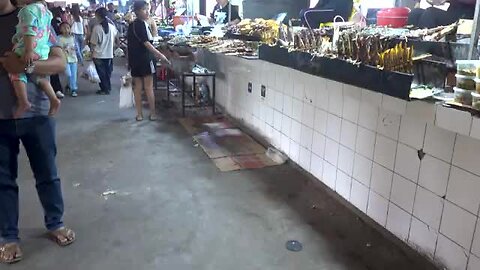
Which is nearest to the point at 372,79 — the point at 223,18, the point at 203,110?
the point at 203,110

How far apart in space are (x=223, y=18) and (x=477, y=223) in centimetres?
543

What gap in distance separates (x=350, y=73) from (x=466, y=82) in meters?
0.69

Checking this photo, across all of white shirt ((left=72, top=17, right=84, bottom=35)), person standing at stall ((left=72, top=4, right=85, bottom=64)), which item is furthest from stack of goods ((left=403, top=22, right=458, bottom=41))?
white shirt ((left=72, top=17, right=84, bottom=35))

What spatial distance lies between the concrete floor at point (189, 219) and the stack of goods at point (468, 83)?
3.27 ft

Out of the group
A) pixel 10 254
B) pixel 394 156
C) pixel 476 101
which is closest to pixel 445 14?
pixel 394 156

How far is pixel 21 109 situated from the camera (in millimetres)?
2186

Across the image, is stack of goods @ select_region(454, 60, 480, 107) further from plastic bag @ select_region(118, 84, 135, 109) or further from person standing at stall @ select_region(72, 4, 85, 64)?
person standing at stall @ select_region(72, 4, 85, 64)

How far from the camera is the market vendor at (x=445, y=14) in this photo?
9.61ft

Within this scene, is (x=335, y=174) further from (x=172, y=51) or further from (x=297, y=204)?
(x=172, y=51)

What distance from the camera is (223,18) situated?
21.9ft

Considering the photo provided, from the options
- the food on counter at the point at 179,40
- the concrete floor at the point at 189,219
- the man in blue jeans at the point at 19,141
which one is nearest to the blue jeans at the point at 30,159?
the man in blue jeans at the point at 19,141

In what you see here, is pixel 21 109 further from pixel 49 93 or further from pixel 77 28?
pixel 77 28

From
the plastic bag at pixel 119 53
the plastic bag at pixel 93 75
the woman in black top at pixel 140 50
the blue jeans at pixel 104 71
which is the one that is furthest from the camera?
the plastic bag at pixel 119 53

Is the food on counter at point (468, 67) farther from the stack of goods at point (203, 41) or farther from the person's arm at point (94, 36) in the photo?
the person's arm at point (94, 36)
